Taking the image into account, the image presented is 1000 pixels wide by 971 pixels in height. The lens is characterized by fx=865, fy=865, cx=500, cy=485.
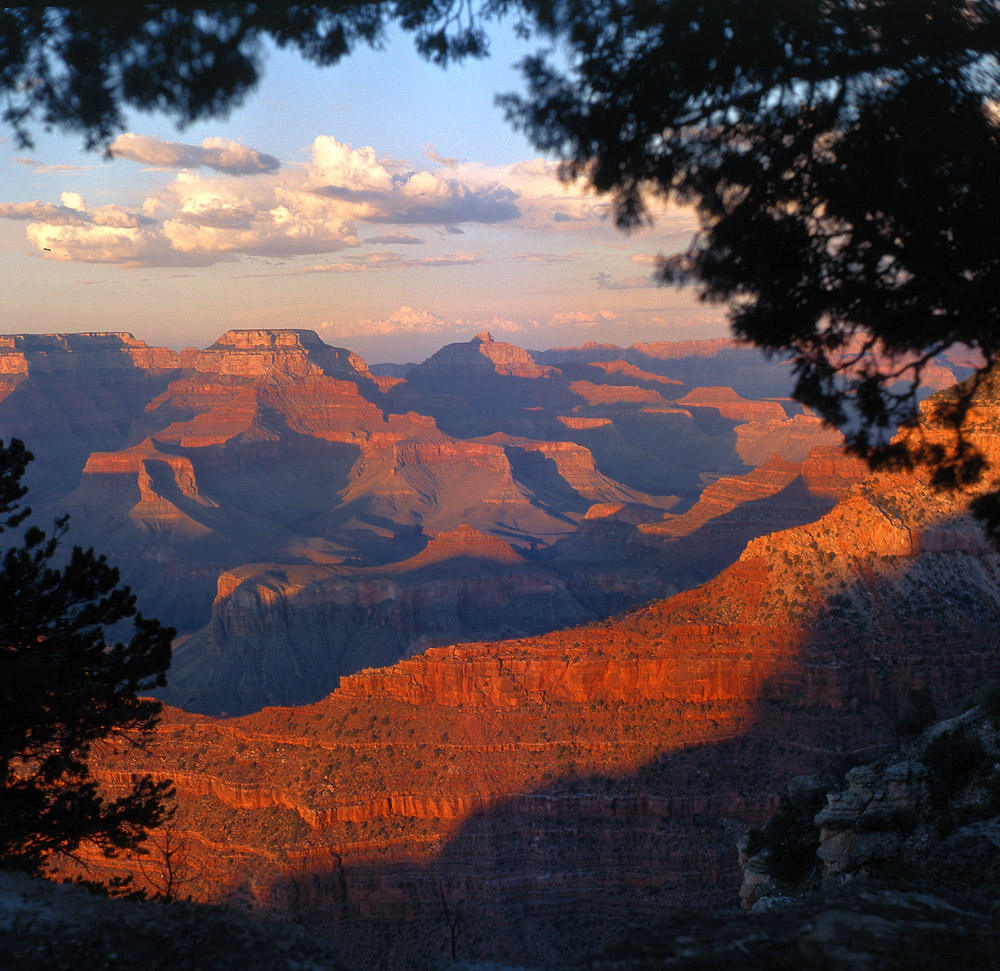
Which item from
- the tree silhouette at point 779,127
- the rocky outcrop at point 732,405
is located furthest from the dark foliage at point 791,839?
the rocky outcrop at point 732,405

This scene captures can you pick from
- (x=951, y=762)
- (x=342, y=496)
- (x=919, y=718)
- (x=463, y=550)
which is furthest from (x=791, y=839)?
(x=342, y=496)

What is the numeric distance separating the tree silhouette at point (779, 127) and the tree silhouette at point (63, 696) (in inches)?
275

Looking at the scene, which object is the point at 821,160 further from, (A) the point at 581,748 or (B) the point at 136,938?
(A) the point at 581,748

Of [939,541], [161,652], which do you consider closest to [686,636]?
[939,541]

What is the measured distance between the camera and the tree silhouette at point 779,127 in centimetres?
898

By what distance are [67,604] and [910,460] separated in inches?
500

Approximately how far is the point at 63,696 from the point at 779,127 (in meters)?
12.4

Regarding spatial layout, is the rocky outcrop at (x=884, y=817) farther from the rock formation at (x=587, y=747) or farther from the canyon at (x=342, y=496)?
the canyon at (x=342, y=496)

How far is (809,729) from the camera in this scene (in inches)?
1110

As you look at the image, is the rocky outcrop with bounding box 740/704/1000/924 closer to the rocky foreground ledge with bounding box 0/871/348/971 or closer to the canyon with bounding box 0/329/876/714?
the rocky foreground ledge with bounding box 0/871/348/971

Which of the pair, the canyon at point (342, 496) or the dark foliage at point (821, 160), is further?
the canyon at point (342, 496)

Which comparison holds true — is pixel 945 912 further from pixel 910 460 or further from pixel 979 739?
pixel 979 739

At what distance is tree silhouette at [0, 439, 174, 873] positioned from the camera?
485 inches

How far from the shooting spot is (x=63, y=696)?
12.9 m
